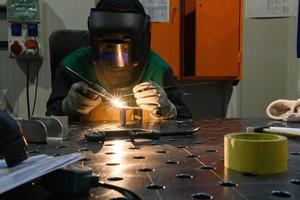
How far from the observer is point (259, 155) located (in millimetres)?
615

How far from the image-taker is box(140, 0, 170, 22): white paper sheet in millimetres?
2539

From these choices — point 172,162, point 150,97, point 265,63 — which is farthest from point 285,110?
point 265,63

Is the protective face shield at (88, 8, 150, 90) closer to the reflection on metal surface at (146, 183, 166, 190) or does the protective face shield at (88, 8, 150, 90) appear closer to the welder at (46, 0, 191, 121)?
the welder at (46, 0, 191, 121)

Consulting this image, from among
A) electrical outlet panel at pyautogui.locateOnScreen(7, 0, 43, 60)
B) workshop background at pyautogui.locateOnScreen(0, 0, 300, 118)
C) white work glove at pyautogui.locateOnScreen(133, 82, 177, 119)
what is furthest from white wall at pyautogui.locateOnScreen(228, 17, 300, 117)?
electrical outlet panel at pyautogui.locateOnScreen(7, 0, 43, 60)

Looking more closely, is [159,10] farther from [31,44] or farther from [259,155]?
[259,155]

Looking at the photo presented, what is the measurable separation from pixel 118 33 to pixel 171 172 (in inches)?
31.0

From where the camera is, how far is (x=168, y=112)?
63.4 inches

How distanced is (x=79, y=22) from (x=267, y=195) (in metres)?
2.19

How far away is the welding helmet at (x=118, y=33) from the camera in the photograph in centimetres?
133

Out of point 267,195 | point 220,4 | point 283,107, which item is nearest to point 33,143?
point 267,195

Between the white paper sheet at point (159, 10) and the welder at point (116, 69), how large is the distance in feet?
2.26

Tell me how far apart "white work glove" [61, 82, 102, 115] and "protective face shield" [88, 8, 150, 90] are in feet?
0.42

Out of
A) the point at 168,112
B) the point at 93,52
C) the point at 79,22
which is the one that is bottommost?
the point at 168,112

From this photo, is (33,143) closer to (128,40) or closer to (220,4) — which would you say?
(128,40)
